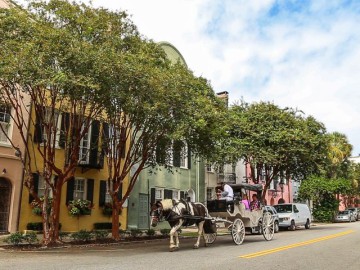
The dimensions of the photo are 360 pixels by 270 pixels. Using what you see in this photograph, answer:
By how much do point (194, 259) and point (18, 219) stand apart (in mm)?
13061

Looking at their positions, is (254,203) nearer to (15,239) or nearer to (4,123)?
(15,239)

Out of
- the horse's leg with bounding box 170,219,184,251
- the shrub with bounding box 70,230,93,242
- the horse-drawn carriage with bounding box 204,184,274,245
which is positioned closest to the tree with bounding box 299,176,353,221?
the horse-drawn carriage with bounding box 204,184,274,245

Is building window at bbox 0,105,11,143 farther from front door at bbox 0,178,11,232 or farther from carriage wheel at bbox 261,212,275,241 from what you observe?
carriage wheel at bbox 261,212,275,241

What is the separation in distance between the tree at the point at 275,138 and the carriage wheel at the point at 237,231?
34.9 feet

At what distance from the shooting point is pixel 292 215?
30750 millimetres

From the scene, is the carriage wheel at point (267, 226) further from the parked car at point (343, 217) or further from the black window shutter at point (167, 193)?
the parked car at point (343, 217)

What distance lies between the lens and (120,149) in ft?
65.5

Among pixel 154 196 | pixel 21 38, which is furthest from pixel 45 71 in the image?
pixel 154 196

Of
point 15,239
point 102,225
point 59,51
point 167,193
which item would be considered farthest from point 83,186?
point 59,51

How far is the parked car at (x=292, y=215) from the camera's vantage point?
99.5 ft

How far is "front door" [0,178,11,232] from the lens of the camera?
2073cm

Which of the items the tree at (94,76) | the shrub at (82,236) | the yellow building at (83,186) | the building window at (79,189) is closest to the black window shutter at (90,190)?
the yellow building at (83,186)

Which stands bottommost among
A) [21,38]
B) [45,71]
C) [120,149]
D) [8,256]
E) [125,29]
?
[8,256]

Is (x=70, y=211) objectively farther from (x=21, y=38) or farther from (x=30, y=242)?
(x=21, y=38)
